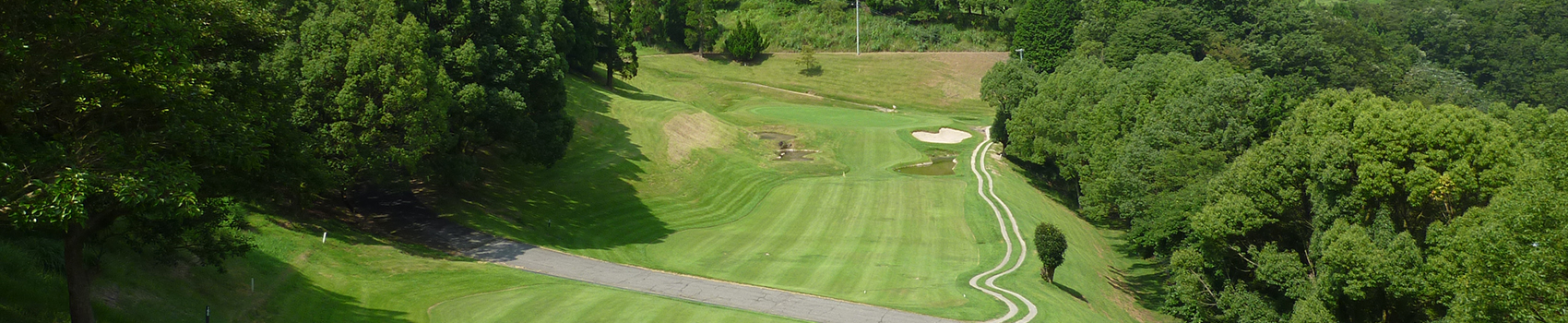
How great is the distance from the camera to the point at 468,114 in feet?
127

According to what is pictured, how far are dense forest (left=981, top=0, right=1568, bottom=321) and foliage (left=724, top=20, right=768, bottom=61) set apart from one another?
33.1 m

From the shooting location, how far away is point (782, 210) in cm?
4925

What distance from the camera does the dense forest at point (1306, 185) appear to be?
2203cm

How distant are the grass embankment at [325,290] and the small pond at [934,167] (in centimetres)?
3575

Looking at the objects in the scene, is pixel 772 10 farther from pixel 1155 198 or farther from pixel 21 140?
pixel 21 140

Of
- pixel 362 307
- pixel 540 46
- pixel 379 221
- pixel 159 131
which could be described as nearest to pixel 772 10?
pixel 540 46

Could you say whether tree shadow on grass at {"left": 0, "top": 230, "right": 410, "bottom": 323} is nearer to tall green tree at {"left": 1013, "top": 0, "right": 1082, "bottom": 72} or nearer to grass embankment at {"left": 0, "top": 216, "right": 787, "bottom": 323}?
grass embankment at {"left": 0, "top": 216, "right": 787, "bottom": 323}

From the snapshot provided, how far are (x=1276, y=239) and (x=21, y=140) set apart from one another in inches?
1432

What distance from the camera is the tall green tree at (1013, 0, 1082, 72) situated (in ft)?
310

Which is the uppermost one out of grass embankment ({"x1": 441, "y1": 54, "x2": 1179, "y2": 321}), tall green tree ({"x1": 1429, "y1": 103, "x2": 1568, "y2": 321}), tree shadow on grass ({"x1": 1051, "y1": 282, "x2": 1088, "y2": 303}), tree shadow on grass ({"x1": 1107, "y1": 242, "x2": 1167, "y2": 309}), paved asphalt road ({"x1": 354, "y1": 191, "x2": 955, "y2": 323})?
tall green tree ({"x1": 1429, "y1": 103, "x2": 1568, "y2": 321})

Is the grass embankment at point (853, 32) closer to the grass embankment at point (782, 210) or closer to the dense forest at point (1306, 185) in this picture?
the grass embankment at point (782, 210)

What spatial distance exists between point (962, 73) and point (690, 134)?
4999cm

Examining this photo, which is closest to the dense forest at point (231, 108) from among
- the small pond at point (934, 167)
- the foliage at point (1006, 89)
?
the small pond at point (934, 167)

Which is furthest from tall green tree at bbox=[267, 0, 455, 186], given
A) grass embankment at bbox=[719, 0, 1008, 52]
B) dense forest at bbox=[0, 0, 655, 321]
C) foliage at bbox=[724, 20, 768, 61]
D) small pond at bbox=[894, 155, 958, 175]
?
grass embankment at bbox=[719, 0, 1008, 52]
